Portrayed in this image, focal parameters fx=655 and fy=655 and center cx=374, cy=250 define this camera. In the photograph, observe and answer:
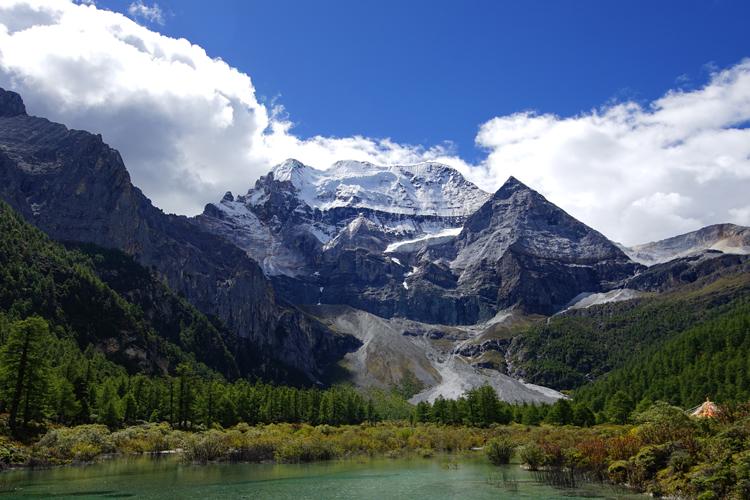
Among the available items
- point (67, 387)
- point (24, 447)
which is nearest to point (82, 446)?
point (24, 447)

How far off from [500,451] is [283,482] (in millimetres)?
31279

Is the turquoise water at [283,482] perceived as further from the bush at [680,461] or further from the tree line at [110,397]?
the tree line at [110,397]

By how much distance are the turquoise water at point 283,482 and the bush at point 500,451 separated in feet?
6.84

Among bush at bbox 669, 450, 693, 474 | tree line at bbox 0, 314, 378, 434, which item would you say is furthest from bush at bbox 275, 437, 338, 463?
bush at bbox 669, 450, 693, 474

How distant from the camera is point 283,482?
70375 mm

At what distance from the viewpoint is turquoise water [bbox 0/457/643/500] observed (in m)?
58.9

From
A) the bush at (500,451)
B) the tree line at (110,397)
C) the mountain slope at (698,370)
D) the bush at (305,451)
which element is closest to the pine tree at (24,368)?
the tree line at (110,397)

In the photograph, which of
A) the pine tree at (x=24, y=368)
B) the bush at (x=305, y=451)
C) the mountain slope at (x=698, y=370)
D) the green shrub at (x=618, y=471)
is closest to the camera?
the green shrub at (x=618, y=471)

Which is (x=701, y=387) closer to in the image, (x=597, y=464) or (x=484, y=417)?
(x=484, y=417)

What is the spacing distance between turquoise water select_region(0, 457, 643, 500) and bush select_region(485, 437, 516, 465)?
2.08 meters

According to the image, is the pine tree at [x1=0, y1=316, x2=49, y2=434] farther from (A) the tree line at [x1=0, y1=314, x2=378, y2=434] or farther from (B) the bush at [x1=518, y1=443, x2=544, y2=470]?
(B) the bush at [x1=518, y1=443, x2=544, y2=470]

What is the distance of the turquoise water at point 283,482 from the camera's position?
5891cm

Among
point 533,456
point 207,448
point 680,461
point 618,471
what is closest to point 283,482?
point 207,448

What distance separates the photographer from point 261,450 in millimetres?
98500
